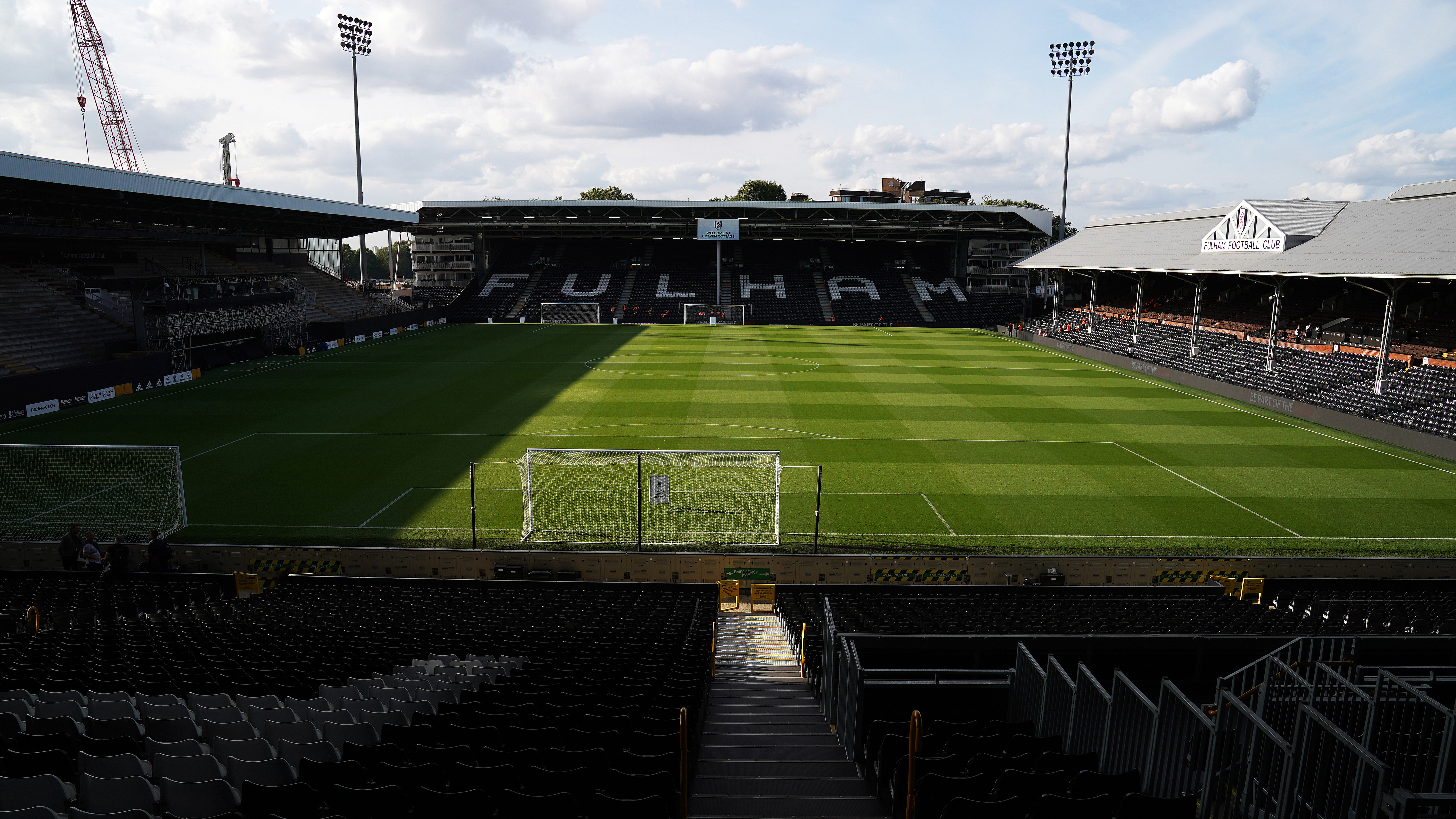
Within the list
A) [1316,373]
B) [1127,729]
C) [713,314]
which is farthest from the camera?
[713,314]

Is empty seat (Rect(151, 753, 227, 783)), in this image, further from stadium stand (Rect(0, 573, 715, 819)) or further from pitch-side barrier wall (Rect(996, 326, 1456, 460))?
pitch-side barrier wall (Rect(996, 326, 1456, 460))

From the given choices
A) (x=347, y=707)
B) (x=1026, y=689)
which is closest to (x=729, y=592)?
(x=1026, y=689)

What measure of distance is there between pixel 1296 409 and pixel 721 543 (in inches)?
1120

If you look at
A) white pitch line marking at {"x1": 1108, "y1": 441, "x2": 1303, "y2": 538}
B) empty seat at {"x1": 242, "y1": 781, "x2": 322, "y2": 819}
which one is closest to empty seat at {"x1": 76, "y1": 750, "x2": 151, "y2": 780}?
empty seat at {"x1": 242, "y1": 781, "x2": 322, "y2": 819}

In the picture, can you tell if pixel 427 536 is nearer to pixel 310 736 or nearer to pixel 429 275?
pixel 310 736

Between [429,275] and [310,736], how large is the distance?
285ft

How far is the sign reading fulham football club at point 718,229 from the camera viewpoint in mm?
78438

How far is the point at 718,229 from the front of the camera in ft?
258

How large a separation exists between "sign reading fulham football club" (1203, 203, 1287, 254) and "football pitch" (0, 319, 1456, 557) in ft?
27.9

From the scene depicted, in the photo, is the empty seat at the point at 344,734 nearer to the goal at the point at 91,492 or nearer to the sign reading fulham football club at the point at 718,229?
the goal at the point at 91,492

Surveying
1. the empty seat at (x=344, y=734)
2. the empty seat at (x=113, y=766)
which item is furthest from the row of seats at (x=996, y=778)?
the empty seat at (x=113, y=766)

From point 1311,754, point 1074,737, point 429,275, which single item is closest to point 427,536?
point 1074,737

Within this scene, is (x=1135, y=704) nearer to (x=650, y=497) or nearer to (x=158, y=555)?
(x=650, y=497)

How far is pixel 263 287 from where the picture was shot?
184 feet
